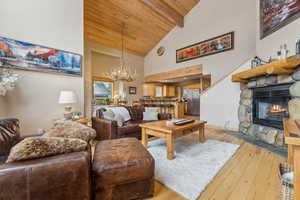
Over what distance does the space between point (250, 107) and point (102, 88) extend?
602 centimetres

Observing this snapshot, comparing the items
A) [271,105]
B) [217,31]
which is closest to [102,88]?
[217,31]

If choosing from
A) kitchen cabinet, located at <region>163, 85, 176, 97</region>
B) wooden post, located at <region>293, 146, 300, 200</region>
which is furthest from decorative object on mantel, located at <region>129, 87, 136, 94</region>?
wooden post, located at <region>293, 146, 300, 200</region>

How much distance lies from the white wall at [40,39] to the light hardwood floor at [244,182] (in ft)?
9.50

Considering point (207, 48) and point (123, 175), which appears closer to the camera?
point (123, 175)

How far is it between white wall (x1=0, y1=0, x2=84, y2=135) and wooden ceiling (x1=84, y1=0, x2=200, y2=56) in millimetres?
1679

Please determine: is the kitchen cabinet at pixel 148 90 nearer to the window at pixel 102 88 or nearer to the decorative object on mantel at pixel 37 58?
the window at pixel 102 88

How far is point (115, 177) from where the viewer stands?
3.66 ft

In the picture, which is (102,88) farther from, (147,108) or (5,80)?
(5,80)

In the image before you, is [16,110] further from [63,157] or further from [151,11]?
[151,11]

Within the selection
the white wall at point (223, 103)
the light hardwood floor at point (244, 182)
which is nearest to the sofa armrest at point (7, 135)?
the light hardwood floor at point (244, 182)

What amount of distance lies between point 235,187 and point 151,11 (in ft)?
19.6

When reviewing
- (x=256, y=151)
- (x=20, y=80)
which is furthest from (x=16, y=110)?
(x=256, y=151)

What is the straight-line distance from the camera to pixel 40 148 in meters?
0.90

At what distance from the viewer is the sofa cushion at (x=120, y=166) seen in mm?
1093
